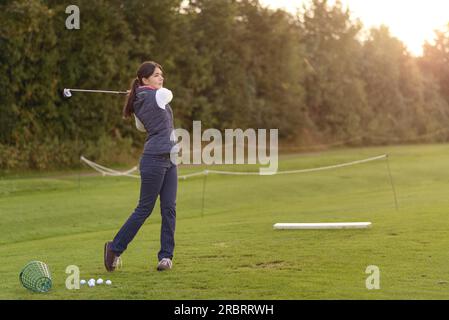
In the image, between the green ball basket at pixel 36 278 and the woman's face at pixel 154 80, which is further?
the woman's face at pixel 154 80

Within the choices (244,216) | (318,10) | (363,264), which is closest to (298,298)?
(363,264)

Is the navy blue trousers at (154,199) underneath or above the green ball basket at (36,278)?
above

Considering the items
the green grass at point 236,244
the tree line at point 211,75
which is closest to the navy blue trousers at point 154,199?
the green grass at point 236,244

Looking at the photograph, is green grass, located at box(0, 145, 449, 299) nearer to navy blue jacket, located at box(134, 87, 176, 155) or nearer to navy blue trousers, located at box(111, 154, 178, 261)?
navy blue trousers, located at box(111, 154, 178, 261)

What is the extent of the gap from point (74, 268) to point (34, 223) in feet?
27.8

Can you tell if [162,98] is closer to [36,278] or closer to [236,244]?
[36,278]

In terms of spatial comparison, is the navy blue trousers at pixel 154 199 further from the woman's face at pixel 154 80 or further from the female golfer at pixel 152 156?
the woman's face at pixel 154 80

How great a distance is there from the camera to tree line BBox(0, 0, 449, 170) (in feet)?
92.2

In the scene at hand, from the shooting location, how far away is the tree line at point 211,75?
28.1 metres

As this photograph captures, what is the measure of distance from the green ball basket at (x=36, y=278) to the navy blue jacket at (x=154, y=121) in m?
1.72

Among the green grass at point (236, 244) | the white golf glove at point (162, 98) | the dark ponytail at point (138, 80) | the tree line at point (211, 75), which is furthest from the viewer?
the tree line at point (211, 75)

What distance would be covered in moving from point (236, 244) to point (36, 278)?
3609mm

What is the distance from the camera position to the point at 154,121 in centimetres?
888
